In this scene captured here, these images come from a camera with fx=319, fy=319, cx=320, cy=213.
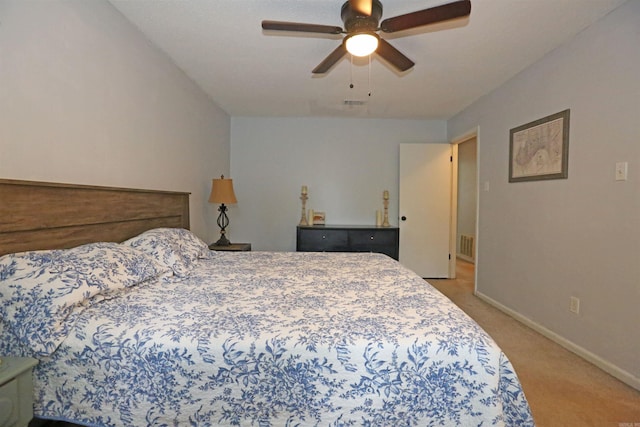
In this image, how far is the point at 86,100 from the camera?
179 centimetres

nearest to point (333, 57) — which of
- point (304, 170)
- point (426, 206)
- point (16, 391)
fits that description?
point (16, 391)

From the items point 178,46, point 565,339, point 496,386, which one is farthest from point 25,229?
point 565,339

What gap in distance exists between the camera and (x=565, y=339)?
7.93 ft

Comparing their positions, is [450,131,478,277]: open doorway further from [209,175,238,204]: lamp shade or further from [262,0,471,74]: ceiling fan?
[262,0,471,74]: ceiling fan

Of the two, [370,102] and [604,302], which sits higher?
[370,102]

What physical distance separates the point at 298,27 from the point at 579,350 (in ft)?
9.38

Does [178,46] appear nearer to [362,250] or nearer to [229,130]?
[229,130]

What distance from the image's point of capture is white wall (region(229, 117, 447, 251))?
4.56 metres

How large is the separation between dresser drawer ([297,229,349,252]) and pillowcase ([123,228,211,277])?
1895 millimetres

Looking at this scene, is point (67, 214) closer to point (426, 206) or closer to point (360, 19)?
point (360, 19)

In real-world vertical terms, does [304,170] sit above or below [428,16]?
below

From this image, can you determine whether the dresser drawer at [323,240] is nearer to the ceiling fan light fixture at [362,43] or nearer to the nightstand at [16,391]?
the ceiling fan light fixture at [362,43]

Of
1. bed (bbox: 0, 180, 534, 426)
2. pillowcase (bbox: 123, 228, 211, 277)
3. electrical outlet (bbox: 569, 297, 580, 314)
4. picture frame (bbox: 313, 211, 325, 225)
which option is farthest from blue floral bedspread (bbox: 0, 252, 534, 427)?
picture frame (bbox: 313, 211, 325, 225)

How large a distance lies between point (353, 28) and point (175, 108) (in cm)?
183
